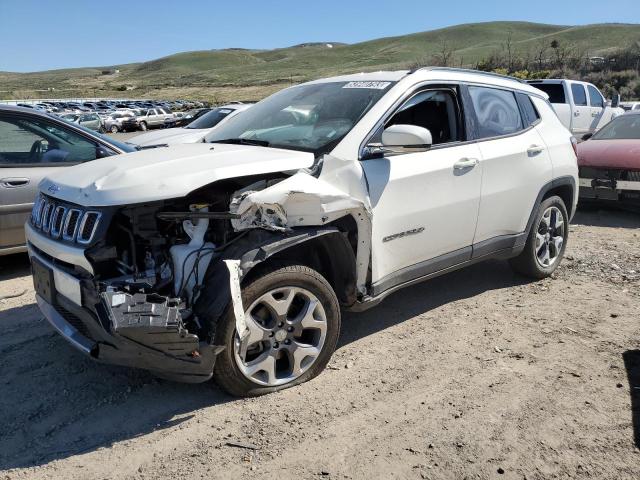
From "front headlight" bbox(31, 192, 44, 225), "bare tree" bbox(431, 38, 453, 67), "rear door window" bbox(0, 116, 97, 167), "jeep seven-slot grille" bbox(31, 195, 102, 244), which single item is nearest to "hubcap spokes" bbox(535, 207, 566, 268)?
"jeep seven-slot grille" bbox(31, 195, 102, 244)

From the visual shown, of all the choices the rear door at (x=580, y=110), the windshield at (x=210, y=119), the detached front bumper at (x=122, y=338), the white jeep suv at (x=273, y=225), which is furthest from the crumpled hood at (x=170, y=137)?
the rear door at (x=580, y=110)

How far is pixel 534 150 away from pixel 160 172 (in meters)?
3.31

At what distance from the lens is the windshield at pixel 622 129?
9008mm

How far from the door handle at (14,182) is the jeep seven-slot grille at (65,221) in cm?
202

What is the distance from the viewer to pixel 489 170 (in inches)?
176

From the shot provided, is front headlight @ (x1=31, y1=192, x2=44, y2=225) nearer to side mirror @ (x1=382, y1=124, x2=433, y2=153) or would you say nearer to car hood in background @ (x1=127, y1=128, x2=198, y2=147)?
side mirror @ (x1=382, y1=124, x2=433, y2=153)

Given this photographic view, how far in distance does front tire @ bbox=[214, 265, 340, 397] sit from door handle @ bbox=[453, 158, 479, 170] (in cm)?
146

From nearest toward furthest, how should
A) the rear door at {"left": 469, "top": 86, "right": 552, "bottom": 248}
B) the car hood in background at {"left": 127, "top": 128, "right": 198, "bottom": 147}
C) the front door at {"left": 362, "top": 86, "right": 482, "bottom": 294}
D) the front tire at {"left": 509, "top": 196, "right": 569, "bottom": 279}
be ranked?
the front door at {"left": 362, "top": 86, "right": 482, "bottom": 294}
the rear door at {"left": 469, "top": 86, "right": 552, "bottom": 248}
the front tire at {"left": 509, "top": 196, "right": 569, "bottom": 279}
the car hood in background at {"left": 127, "top": 128, "right": 198, "bottom": 147}

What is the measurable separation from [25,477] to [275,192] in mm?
1865

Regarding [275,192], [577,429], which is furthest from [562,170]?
[275,192]

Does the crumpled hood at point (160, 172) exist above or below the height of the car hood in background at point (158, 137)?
above

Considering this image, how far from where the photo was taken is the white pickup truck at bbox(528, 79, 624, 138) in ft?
46.9

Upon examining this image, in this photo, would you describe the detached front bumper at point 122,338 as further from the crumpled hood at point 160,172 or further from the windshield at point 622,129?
the windshield at point 622,129

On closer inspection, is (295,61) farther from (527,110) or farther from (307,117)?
(307,117)
